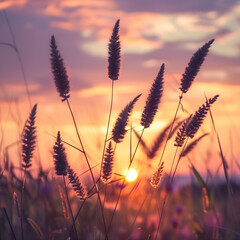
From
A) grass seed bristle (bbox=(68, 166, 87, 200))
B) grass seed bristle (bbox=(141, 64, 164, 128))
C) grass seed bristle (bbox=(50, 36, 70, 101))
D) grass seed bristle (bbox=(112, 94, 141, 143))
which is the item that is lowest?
grass seed bristle (bbox=(68, 166, 87, 200))

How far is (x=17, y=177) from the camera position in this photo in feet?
8.39

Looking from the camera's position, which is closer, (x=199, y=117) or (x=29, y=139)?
(x=29, y=139)

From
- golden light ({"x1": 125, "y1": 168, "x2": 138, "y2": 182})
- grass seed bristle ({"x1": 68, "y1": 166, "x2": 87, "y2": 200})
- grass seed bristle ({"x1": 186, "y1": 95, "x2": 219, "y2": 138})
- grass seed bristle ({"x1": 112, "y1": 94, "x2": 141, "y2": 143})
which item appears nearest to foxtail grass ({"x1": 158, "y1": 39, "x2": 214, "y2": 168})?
grass seed bristle ({"x1": 186, "y1": 95, "x2": 219, "y2": 138})

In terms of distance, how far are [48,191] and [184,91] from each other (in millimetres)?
1359

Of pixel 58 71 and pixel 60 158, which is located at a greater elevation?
pixel 58 71

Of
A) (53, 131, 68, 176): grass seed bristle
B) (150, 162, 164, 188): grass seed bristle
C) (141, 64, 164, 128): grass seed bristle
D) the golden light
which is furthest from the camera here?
the golden light

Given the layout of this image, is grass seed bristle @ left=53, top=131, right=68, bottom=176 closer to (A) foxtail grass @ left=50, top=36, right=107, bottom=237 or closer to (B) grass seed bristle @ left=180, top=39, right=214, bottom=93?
(A) foxtail grass @ left=50, top=36, right=107, bottom=237

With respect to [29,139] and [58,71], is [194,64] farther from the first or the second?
[29,139]

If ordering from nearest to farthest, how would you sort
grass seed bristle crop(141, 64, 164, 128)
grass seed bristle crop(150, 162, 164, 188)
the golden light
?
grass seed bristle crop(141, 64, 164, 128), grass seed bristle crop(150, 162, 164, 188), the golden light

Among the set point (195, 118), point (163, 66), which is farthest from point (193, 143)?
point (163, 66)

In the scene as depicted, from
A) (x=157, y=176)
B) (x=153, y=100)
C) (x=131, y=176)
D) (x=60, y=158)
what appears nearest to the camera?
(x=60, y=158)

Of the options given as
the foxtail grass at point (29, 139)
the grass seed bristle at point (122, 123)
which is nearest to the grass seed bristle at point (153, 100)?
the grass seed bristle at point (122, 123)

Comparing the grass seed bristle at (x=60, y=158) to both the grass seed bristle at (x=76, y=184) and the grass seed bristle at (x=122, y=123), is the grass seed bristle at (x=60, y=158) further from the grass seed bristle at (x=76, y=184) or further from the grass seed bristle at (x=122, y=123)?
the grass seed bristle at (x=122, y=123)

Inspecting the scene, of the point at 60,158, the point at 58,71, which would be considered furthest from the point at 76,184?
the point at 58,71
